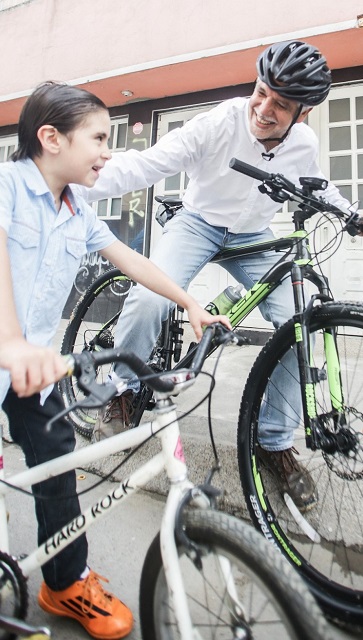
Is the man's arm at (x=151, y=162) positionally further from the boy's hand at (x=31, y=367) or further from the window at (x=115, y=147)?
the window at (x=115, y=147)

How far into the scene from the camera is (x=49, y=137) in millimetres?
1394

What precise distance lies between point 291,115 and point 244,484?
61.5 inches

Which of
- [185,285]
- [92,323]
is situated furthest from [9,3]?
[185,285]

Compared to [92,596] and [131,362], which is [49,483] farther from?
[131,362]

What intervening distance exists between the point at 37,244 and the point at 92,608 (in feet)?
3.82

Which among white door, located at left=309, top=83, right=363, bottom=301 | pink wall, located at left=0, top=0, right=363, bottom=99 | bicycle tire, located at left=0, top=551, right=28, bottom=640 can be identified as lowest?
bicycle tire, located at left=0, top=551, right=28, bottom=640

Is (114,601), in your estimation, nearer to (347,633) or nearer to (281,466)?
(347,633)

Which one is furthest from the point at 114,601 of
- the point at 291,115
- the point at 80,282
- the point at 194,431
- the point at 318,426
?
the point at 80,282

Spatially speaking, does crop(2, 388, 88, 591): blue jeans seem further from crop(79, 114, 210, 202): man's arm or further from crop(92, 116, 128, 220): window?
crop(92, 116, 128, 220): window

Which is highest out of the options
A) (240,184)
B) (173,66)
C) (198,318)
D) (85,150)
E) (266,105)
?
(173,66)

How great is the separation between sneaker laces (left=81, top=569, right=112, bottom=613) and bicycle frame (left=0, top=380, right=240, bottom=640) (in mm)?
241

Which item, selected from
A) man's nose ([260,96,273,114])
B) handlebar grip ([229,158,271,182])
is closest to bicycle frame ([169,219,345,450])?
handlebar grip ([229,158,271,182])

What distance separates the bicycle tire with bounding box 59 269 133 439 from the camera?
9.51 feet

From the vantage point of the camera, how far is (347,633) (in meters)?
1.43
